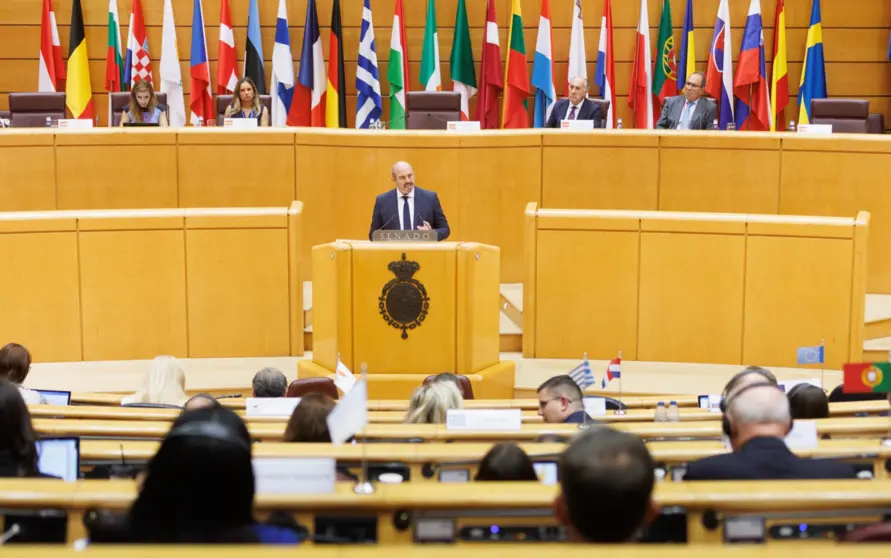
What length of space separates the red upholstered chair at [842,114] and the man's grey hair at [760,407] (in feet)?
26.3

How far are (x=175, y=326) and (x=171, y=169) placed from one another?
1.91 metres

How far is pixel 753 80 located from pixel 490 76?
2605 mm

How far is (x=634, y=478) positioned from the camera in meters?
2.12

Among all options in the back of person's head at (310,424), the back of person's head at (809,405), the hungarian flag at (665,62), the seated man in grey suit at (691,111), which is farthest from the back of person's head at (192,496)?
the hungarian flag at (665,62)

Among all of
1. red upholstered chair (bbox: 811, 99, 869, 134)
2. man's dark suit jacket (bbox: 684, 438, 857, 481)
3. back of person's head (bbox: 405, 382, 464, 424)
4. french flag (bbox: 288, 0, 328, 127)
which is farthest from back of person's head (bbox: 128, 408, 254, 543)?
french flag (bbox: 288, 0, 328, 127)

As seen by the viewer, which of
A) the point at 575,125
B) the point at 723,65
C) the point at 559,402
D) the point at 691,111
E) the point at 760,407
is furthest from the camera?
the point at 723,65

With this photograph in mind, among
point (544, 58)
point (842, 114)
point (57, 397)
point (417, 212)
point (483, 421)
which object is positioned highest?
point (544, 58)

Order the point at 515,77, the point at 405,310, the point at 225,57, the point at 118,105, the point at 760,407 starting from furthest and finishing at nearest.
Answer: the point at 225,57 < the point at 515,77 < the point at 118,105 < the point at 405,310 < the point at 760,407

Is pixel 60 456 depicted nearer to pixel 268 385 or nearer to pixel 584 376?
pixel 268 385

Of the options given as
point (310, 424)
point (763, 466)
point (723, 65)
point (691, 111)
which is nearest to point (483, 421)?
point (310, 424)

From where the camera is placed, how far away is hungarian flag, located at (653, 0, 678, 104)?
12.8m

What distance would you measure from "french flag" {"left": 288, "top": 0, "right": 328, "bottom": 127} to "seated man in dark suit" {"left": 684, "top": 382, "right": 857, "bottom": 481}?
378 inches

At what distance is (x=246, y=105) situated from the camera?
34.6ft

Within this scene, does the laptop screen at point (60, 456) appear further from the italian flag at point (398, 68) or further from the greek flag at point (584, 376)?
the italian flag at point (398, 68)
